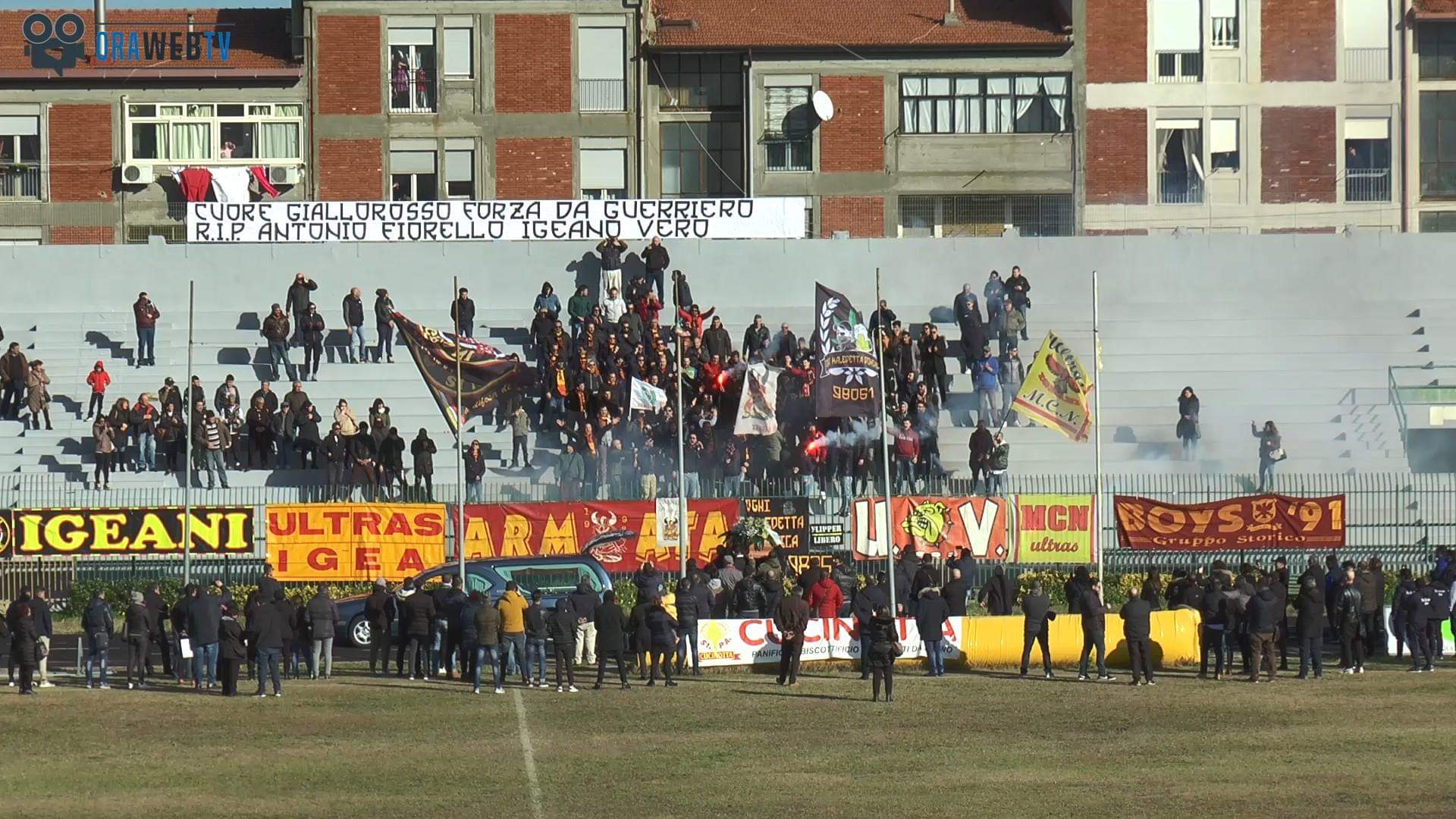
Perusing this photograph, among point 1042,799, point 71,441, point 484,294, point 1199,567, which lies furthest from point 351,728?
point 484,294

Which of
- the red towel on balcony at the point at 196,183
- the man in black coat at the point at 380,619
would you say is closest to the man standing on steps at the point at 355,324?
the red towel on balcony at the point at 196,183

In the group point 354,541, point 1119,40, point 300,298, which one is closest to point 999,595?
point 354,541

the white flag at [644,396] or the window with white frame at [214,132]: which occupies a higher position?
the window with white frame at [214,132]

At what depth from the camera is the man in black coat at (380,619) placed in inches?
1120

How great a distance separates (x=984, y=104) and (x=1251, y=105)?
7179mm

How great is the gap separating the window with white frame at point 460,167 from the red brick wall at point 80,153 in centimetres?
893

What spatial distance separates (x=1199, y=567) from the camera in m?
35.9

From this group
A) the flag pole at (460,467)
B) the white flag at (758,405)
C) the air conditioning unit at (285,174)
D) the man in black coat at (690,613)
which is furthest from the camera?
the air conditioning unit at (285,174)

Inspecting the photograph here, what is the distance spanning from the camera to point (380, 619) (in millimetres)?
28438

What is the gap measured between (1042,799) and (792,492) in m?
17.6

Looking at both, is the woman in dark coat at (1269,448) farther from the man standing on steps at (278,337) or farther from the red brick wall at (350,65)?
the red brick wall at (350,65)

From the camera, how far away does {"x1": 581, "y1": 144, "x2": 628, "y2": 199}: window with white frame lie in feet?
188

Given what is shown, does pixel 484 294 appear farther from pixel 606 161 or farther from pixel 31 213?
pixel 31 213

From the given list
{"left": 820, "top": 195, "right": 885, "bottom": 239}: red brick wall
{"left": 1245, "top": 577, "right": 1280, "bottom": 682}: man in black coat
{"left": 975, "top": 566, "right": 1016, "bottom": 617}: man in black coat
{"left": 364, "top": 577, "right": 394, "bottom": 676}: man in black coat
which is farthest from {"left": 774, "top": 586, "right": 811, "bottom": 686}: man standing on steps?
{"left": 820, "top": 195, "right": 885, "bottom": 239}: red brick wall
